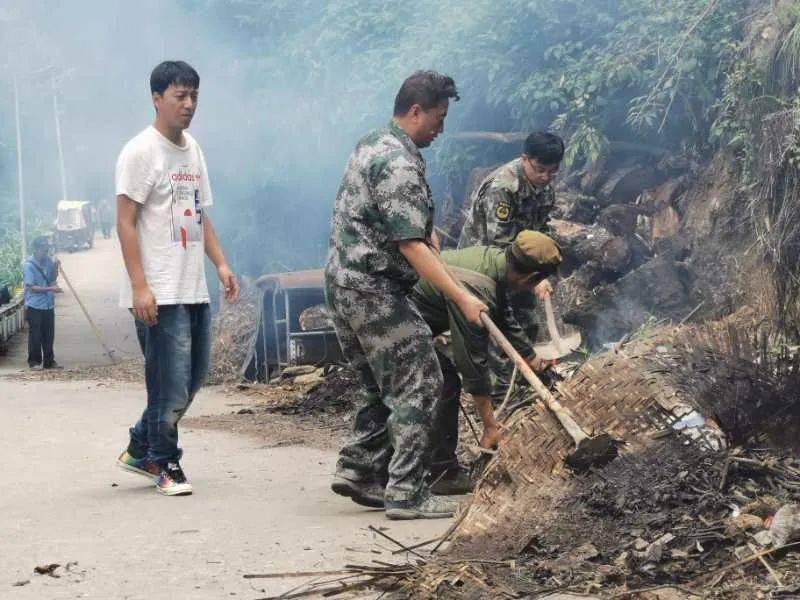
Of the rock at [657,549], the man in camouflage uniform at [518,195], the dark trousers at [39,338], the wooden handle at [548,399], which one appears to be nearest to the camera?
the rock at [657,549]

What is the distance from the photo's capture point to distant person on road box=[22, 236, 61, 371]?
627 inches

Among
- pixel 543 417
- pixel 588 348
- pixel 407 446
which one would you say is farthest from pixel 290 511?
pixel 588 348

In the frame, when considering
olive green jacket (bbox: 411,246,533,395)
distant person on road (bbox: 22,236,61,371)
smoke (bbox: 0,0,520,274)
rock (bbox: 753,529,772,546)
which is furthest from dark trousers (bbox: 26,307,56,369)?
rock (bbox: 753,529,772,546)

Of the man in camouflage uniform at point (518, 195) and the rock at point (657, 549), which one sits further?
the man in camouflage uniform at point (518, 195)

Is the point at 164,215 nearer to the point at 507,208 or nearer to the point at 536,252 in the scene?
the point at 536,252

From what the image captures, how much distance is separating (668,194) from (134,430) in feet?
20.5

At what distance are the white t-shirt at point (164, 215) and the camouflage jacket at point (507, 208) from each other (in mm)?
1931

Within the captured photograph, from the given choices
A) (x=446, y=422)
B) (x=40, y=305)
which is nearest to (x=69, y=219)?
(x=40, y=305)

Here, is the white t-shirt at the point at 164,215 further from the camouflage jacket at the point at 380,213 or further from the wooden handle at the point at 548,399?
the wooden handle at the point at 548,399

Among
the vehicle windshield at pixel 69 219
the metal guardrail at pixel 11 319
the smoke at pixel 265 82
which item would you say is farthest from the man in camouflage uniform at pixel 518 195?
the vehicle windshield at pixel 69 219

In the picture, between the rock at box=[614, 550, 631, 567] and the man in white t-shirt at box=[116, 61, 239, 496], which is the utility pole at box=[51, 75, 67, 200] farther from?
the rock at box=[614, 550, 631, 567]

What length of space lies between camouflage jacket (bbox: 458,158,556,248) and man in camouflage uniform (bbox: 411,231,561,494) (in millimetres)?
1258

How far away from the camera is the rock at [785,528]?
403 cm

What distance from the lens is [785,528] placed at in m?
4.04
